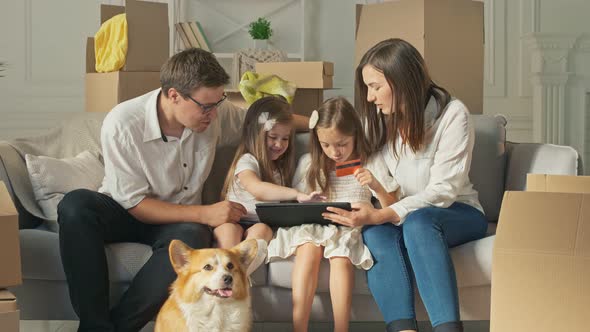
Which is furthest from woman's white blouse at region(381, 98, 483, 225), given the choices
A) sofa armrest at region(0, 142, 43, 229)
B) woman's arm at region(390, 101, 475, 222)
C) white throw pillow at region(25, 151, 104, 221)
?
sofa armrest at region(0, 142, 43, 229)

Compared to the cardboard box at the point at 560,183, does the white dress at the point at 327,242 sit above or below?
below

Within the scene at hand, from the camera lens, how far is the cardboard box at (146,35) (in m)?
3.49

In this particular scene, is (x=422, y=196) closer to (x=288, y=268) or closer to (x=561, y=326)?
(x=288, y=268)

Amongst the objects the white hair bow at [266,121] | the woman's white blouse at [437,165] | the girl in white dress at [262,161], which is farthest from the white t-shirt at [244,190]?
the woman's white blouse at [437,165]

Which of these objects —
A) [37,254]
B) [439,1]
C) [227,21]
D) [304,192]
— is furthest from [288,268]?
[227,21]

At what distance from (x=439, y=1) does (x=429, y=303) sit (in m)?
1.36

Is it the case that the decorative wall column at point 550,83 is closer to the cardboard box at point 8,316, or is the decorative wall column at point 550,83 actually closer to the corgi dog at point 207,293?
the corgi dog at point 207,293

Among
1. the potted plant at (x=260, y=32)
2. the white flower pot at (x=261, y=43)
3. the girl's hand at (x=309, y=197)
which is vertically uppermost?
the potted plant at (x=260, y=32)

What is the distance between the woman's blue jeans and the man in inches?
18.8

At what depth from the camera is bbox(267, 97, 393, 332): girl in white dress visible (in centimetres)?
249

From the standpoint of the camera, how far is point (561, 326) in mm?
1841

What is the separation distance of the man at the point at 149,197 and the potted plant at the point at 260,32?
2.00m

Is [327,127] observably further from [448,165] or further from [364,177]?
[448,165]

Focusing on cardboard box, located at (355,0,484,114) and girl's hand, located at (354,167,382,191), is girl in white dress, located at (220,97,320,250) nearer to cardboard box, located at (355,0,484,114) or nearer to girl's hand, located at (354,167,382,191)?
girl's hand, located at (354,167,382,191)
